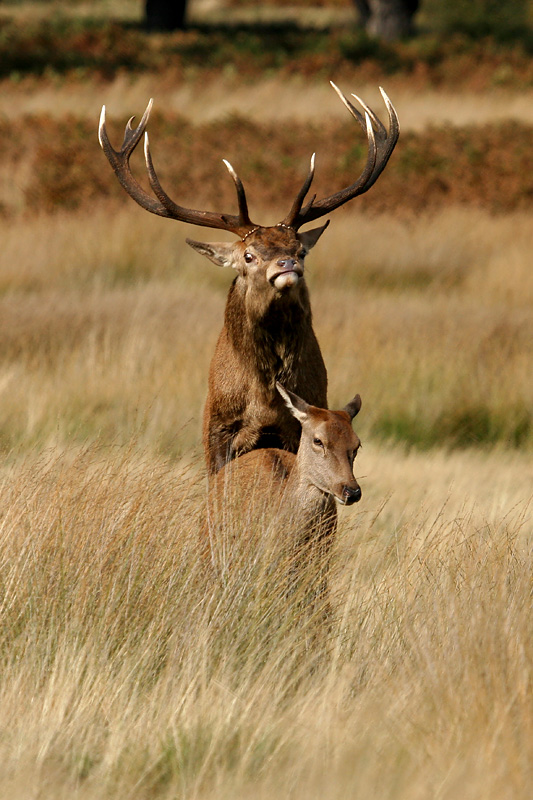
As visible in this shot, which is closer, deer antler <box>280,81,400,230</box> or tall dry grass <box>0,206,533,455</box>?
deer antler <box>280,81,400,230</box>

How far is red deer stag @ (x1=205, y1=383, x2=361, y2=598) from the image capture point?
17.4 feet

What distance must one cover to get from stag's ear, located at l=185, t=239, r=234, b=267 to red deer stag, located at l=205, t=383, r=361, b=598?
3.42 feet

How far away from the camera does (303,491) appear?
5.53 m

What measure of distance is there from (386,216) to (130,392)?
25.9ft

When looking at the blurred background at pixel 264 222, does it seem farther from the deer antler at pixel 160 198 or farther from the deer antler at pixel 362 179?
the deer antler at pixel 362 179

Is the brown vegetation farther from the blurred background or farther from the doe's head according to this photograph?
the doe's head

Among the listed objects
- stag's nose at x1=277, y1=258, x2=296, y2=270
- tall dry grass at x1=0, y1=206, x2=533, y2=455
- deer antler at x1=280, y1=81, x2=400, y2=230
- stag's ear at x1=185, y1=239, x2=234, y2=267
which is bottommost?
tall dry grass at x1=0, y1=206, x2=533, y2=455

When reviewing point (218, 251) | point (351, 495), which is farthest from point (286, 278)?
point (351, 495)

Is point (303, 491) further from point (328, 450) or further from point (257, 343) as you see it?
point (257, 343)

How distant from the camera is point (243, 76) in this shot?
29641mm

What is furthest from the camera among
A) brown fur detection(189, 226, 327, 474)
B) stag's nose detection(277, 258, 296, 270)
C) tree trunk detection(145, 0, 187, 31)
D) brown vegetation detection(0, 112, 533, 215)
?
tree trunk detection(145, 0, 187, 31)

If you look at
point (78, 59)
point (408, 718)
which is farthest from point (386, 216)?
point (78, 59)

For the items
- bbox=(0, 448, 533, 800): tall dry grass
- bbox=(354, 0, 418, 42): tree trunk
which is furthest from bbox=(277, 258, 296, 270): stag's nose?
bbox=(354, 0, 418, 42): tree trunk

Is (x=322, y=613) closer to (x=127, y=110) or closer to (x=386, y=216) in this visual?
(x=386, y=216)
